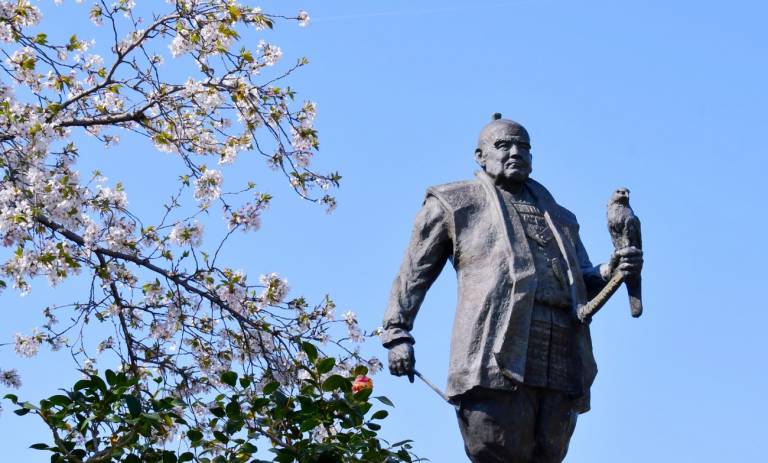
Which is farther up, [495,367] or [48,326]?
[48,326]

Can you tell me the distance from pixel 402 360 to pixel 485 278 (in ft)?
1.76

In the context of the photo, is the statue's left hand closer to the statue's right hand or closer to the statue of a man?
the statue of a man

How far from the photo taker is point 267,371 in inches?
449

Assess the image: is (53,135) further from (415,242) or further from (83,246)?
(415,242)

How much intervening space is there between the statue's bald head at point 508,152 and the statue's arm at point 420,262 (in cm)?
33

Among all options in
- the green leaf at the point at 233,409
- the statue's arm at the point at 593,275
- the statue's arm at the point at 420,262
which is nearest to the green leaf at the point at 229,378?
the green leaf at the point at 233,409

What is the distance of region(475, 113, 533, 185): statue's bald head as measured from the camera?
732cm

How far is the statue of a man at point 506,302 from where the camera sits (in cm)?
691

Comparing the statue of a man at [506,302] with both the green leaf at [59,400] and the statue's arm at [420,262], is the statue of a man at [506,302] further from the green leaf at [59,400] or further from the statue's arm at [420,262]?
the green leaf at [59,400]

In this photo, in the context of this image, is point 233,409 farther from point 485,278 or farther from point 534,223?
point 534,223

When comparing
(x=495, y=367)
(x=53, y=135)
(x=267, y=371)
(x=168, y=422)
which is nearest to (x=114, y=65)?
(x=53, y=135)

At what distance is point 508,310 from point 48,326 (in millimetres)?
5932

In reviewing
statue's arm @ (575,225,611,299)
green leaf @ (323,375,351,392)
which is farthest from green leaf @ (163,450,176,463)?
statue's arm @ (575,225,611,299)

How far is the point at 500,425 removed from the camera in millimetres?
6895
